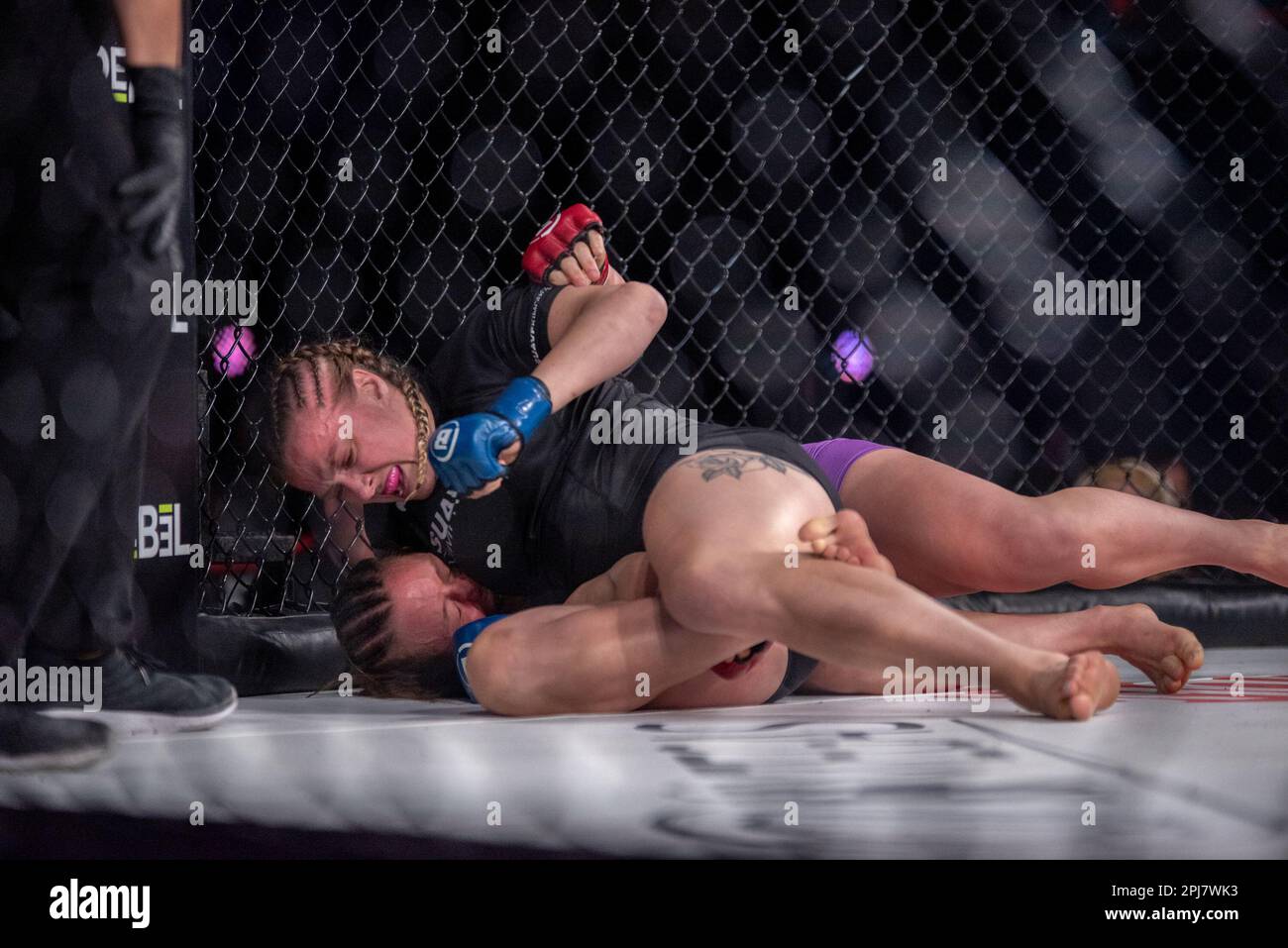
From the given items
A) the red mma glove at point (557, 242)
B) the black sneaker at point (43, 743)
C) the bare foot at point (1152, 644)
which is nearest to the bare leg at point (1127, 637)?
the bare foot at point (1152, 644)

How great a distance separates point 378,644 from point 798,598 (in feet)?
2.19

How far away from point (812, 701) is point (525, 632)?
0.44 meters

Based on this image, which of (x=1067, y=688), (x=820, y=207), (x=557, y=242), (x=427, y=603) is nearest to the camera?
(x=1067, y=688)

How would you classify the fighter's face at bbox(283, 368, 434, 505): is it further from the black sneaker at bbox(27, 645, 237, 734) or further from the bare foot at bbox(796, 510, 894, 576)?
the bare foot at bbox(796, 510, 894, 576)

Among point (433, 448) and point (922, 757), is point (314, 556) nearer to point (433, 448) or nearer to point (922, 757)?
point (433, 448)

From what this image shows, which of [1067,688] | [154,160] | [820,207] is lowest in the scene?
[1067,688]

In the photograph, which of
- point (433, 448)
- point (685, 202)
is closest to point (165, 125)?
point (433, 448)

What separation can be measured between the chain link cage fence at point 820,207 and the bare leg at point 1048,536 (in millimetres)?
1064

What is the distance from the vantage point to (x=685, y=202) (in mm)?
2859

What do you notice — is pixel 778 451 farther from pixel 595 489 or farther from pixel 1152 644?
pixel 1152 644

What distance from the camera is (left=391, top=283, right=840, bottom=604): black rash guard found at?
1.50 metres

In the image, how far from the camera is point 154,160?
1.23m

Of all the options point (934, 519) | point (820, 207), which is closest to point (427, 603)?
point (934, 519)

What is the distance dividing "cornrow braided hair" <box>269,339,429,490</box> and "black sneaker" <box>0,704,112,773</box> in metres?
0.47
